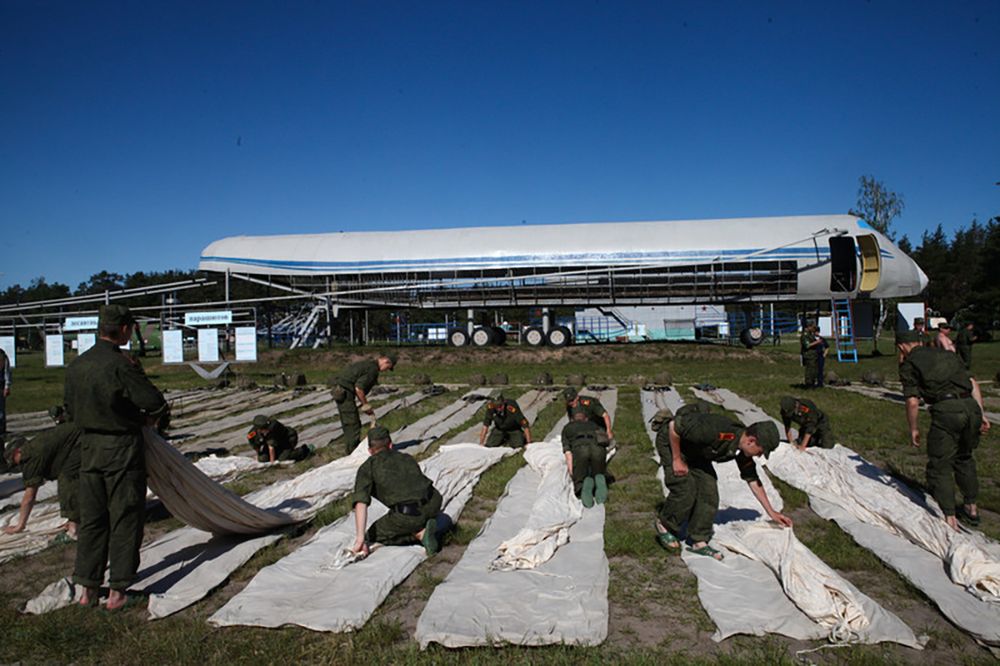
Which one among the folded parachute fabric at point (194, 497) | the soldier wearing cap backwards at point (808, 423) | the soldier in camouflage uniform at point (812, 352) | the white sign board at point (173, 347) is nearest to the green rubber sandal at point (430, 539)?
the folded parachute fabric at point (194, 497)

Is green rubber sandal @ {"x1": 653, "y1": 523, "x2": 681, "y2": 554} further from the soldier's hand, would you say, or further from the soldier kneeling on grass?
the soldier kneeling on grass

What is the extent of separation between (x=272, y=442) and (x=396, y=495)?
4972 mm

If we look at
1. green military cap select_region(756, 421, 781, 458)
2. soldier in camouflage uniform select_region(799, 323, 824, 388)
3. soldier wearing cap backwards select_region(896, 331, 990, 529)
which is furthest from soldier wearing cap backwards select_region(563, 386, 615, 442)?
soldier in camouflage uniform select_region(799, 323, 824, 388)

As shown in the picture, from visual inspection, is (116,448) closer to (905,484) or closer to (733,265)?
(905,484)

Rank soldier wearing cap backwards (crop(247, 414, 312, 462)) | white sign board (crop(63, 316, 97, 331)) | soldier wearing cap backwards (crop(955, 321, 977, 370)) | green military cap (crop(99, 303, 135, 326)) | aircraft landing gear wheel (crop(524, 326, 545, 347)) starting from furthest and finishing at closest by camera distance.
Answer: aircraft landing gear wheel (crop(524, 326, 545, 347))
white sign board (crop(63, 316, 97, 331))
soldier wearing cap backwards (crop(955, 321, 977, 370))
soldier wearing cap backwards (crop(247, 414, 312, 462))
green military cap (crop(99, 303, 135, 326))

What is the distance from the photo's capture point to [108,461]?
5020mm

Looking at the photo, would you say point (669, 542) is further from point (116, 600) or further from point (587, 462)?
point (116, 600)

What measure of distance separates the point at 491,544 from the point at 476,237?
95.7ft

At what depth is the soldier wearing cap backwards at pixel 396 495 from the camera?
6.22 m

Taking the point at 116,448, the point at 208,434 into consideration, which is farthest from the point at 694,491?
the point at 208,434

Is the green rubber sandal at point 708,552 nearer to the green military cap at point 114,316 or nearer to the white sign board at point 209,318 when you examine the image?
the green military cap at point 114,316

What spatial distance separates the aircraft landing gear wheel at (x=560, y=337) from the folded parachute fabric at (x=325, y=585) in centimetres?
2576

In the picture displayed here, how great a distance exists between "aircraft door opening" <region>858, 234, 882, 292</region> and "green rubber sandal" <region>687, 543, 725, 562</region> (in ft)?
93.8

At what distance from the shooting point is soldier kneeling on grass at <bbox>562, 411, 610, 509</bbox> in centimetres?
774
